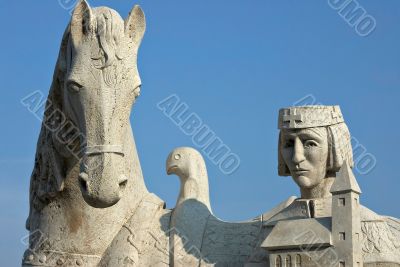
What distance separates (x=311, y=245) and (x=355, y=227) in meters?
0.34

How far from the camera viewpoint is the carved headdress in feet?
24.6

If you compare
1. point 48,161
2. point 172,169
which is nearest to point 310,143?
point 172,169

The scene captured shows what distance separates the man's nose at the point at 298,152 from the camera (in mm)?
7531

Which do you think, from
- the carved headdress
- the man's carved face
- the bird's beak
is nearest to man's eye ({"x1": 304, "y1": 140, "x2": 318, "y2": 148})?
the man's carved face

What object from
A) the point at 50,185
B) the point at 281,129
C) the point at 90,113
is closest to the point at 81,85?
the point at 90,113

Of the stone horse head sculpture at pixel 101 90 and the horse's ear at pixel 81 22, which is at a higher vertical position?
the horse's ear at pixel 81 22

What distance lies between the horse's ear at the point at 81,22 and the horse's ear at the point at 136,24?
284 mm

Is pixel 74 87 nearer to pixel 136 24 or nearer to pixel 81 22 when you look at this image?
pixel 81 22

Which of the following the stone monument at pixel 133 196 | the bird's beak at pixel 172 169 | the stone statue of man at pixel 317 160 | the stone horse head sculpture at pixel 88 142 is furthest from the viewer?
the bird's beak at pixel 172 169

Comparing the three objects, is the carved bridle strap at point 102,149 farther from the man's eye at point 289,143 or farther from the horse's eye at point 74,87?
the man's eye at point 289,143

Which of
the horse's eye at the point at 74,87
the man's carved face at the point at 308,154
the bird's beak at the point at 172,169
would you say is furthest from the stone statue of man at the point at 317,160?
the horse's eye at the point at 74,87

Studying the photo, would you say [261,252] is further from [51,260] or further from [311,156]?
[51,260]

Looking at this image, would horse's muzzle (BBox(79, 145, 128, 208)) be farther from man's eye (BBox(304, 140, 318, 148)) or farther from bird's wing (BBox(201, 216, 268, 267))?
man's eye (BBox(304, 140, 318, 148))

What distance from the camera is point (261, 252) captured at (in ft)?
24.8
